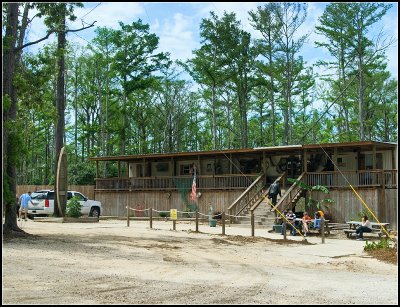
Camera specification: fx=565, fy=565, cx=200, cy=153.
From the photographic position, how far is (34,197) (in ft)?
97.5

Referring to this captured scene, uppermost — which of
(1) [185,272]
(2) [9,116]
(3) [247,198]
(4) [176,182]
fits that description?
(2) [9,116]

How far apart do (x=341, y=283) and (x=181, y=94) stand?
146ft

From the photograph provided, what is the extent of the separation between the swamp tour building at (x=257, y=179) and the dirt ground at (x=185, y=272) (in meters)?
8.36

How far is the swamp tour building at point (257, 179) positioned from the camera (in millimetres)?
26906

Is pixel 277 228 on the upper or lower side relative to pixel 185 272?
lower

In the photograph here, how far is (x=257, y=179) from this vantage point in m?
31.0

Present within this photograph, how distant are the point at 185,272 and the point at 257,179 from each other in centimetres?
1969

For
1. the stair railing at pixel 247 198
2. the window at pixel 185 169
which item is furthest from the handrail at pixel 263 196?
the window at pixel 185 169

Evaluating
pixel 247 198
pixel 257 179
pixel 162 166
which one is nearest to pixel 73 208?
pixel 247 198

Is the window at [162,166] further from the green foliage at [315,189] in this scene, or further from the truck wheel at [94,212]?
the green foliage at [315,189]

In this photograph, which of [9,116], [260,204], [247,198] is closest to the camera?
[9,116]

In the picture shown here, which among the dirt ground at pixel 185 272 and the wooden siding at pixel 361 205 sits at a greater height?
the wooden siding at pixel 361 205

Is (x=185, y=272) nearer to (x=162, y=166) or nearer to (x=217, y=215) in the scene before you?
(x=217, y=215)

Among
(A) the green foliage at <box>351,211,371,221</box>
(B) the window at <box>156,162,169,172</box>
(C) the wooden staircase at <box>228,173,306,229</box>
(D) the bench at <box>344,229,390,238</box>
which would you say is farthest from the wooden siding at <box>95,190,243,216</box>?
(D) the bench at <box>344,229,390,238</box>
